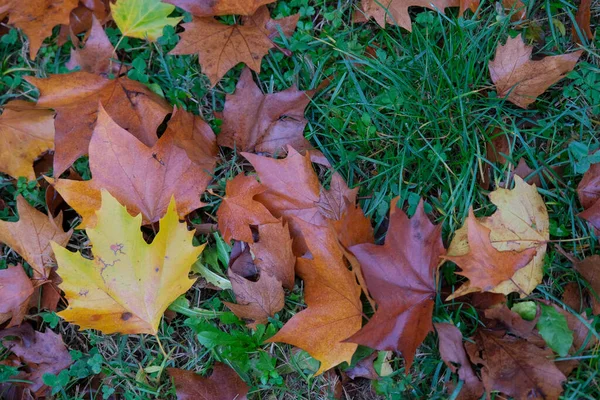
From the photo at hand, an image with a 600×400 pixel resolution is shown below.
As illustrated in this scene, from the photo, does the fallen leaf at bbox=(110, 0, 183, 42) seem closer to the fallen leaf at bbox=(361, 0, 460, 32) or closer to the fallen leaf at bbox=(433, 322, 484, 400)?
the fallen leaf at bbox=(361, 0, 460, 32)

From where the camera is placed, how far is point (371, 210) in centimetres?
197

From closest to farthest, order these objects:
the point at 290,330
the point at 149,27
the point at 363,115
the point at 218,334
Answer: the point at 290,330 → the point at 218,334 → the point at 363,115 → the point at 149,27

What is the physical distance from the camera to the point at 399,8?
6.73 feet

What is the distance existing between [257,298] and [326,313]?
11.0 inches

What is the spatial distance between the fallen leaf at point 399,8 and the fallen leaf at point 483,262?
83 cm

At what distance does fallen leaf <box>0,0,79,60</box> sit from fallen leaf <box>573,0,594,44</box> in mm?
1963

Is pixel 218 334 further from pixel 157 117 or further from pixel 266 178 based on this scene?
pixel 157 117

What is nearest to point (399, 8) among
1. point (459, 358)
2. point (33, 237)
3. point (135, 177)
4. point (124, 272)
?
point (135, 177)

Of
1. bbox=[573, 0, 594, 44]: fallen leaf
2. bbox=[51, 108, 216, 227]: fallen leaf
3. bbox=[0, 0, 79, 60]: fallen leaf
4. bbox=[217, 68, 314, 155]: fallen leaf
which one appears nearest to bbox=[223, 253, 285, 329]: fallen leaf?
bbox=[51, 108, 216, 227]: fallen leaf

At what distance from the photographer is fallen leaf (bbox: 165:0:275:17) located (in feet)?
6.83

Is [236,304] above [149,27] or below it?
below

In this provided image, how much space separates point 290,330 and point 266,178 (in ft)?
1.73

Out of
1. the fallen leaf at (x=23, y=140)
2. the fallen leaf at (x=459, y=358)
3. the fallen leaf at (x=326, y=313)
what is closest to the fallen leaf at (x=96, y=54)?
the fallen leaf at (x=23, y=140)

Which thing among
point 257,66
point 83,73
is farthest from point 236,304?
point 83,73
